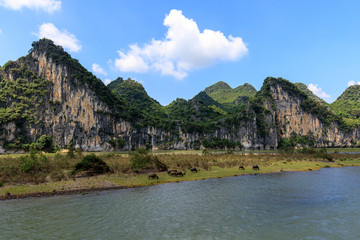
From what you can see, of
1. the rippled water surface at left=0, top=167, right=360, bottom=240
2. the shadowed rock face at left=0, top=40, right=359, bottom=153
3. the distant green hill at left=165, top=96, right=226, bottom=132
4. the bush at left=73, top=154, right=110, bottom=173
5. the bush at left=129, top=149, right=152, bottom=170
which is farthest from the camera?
the distant green hill at left=165, top=96, right=226, bottom=132

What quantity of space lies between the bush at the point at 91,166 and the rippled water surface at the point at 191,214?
7277 mm

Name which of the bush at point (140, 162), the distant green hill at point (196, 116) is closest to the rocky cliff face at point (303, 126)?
the distant green hill at point (196, 116)

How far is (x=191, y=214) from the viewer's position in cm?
1319

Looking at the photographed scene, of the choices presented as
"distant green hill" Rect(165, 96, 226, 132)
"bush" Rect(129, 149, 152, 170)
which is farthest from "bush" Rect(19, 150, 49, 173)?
"distant green hill" Rect(165, 96, 226, 132)

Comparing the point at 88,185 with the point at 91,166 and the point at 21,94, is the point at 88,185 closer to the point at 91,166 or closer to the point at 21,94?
the point at 91,166

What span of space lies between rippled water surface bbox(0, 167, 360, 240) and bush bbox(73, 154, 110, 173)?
23.9 feet

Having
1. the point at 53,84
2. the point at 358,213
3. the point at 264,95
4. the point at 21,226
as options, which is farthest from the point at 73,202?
the point at 264,95

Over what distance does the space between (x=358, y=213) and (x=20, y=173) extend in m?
30.1

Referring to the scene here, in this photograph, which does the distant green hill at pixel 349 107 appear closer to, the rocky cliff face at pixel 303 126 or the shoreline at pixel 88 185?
the rocky cliff face at pixel 303 126

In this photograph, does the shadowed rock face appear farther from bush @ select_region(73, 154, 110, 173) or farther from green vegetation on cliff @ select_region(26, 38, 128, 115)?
bush @ select_region(73, 154, 110, 173)

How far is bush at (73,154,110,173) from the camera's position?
82.8 feet

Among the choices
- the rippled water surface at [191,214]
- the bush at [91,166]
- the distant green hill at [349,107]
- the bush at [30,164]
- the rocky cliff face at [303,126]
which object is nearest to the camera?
the rippled water surface at [191,214]

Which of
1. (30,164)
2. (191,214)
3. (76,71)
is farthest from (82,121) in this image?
(191,214)

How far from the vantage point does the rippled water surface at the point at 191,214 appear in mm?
10492
